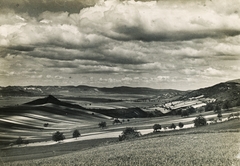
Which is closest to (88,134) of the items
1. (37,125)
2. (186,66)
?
(37,125)

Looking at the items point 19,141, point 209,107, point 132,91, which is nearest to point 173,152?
point 132,91

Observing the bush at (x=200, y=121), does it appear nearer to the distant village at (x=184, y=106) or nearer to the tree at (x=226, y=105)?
the distant village at (x=184, y=106)

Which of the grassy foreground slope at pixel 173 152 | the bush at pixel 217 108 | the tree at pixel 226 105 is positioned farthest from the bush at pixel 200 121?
the tree at pixel 226 105

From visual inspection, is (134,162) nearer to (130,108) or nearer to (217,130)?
(130,108)

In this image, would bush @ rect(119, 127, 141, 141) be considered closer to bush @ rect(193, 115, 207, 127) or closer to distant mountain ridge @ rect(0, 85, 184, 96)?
distant mountain ridge @ rect(0, 85, 184, 96)

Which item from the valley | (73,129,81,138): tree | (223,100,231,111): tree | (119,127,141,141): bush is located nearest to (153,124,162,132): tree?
the valley

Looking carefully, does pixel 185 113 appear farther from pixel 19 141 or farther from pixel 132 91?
pixel 19 141

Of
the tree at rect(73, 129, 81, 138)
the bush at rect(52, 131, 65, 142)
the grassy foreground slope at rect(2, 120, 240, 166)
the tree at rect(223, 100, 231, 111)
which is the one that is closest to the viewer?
the grassy foreground slope at rect(2, 120, 240, 166)
